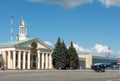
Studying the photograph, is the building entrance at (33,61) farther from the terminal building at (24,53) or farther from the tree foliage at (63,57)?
the tree foliage at (63,57)

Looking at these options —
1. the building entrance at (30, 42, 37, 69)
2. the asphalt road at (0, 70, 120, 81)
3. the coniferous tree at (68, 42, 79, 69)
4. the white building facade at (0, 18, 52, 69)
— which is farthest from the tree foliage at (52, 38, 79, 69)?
the asphalt road at (0, 70, 120, 81)

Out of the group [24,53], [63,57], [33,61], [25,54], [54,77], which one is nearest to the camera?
[54,77]

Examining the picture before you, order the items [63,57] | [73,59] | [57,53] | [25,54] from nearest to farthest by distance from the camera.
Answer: [25,54] → [63,57] → [57,53] → [73,59]

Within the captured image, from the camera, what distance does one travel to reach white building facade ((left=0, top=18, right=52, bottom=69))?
388 ft

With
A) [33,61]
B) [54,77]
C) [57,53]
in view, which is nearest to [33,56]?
[33,61]

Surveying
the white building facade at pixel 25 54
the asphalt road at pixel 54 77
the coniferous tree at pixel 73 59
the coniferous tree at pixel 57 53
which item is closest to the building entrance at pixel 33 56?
the white building facade at pixel 25 54

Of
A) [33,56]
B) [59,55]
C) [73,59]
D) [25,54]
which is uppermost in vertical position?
[25,54]

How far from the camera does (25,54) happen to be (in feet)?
399

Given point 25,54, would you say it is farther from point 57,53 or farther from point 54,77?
point 54,77

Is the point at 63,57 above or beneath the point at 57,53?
beneath

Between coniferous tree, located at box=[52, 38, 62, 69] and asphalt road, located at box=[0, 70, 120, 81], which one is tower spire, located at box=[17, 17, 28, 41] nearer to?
coniferous tree, located at box=[52, 38, 62, 69]

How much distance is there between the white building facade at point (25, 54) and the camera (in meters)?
118

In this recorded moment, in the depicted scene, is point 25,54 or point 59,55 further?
point 59,55

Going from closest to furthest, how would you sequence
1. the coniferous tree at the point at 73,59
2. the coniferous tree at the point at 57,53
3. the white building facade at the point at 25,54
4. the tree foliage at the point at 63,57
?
the white building facade at the point at 25,54, the tree foliage at the point at 63,57, the coniferous tree at the point at 57,53, the coniferous tree at the point at 73,59
